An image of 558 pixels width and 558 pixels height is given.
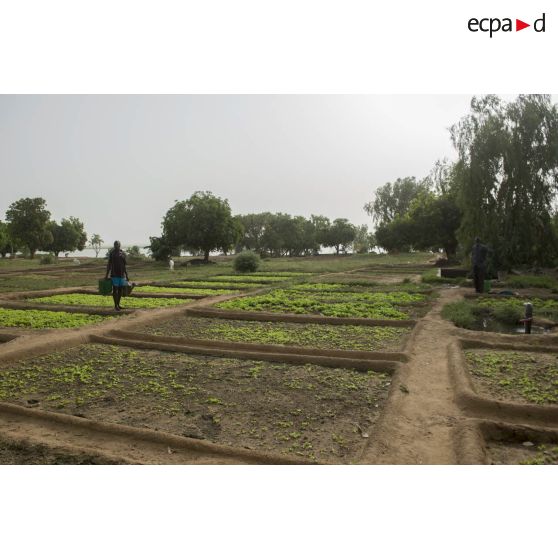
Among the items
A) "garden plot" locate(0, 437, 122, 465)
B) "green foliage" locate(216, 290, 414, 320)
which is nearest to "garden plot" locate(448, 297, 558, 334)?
"green foliage" locate(216, 290, 414, 320)

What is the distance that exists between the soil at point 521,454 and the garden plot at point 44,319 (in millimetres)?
9248

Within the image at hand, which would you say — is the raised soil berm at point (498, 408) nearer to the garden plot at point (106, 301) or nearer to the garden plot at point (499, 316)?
the garden plot at point (499, 316)

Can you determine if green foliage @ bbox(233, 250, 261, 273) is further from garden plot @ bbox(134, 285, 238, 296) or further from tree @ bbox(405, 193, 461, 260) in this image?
tree @ bbox(405, 193, 461, 260)

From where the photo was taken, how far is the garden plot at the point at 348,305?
11906 millimetres

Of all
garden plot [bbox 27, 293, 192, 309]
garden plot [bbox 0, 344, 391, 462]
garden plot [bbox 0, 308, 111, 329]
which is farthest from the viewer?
garden plot [bbox 27, 293, 192, 309]

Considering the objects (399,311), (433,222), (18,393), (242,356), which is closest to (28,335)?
(18,393)

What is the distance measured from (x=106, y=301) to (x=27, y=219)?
44585 mm

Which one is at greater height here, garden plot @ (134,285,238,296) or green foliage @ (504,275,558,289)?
garden plot @ (134,285,238,296)

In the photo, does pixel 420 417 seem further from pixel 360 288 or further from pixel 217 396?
pixel 360 288

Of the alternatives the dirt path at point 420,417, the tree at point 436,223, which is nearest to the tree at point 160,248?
the tree at point 436,223

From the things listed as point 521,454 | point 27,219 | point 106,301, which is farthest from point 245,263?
point 27,219

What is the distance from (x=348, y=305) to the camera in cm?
1321

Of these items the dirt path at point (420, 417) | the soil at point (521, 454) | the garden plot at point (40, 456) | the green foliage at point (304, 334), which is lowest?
the soil at point (521, 454)

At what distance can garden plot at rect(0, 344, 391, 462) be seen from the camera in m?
4.61
